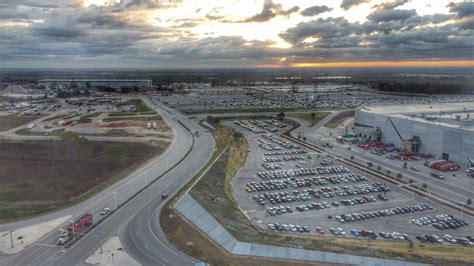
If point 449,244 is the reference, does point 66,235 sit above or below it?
above

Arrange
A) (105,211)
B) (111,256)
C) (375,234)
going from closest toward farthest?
(111,256) → (375,234) → (105,211)

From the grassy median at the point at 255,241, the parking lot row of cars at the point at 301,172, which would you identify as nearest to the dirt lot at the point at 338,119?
the parking lot row of cars at the point at 301,172

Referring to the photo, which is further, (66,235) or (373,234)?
(373,234)

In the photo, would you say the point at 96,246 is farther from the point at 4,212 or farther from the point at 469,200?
the point at 469,200

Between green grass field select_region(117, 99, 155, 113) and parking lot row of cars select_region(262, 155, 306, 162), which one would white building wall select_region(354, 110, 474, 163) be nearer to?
parking lot row of cars select_region(262, 155, 306, 162)

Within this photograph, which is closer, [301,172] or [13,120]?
[301,172]

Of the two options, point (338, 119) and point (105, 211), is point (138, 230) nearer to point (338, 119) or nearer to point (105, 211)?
point (105, 211)

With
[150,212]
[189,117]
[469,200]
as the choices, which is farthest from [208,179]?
[189,117]

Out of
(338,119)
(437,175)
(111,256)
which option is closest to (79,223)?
(111,256)
